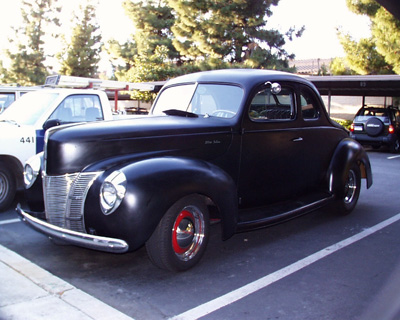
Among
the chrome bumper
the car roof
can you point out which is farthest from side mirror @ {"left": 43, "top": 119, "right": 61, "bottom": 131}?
the chrome bumper

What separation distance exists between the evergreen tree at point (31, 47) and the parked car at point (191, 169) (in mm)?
36832

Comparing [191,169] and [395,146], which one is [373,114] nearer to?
[395,146]

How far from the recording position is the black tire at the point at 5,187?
653 cm

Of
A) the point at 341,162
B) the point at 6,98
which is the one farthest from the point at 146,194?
the point at 6,98

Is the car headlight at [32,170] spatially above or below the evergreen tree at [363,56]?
below

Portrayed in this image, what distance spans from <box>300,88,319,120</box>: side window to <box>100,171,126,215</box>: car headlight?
2.95m

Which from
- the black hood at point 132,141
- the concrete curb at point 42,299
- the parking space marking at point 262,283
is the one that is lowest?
the parking space marking at point 262,283

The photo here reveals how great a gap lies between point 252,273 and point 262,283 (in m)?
0.26

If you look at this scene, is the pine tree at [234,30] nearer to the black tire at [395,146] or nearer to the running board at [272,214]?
the black tire at [395,146]

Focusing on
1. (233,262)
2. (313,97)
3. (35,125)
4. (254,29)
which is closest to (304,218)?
(313,97)

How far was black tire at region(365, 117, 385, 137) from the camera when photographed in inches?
631

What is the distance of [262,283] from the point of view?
4078 millimetres

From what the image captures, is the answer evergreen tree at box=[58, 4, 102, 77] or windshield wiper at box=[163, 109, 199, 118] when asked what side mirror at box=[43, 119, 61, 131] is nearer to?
windshield wiper at box=[163, 109, 199, 118]

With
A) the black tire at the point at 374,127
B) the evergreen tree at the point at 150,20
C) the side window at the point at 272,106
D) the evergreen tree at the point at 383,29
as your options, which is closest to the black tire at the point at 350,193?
the side window at the point at 272,106
